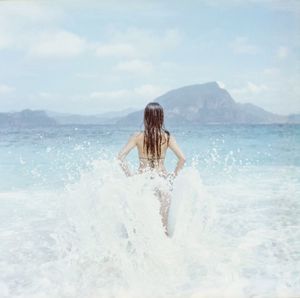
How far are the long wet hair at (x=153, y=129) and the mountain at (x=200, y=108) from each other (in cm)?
1860

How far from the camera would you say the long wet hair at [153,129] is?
378 cm

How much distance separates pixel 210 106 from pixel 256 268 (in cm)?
3107

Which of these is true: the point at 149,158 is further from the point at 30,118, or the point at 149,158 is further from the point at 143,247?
the point at 30,118

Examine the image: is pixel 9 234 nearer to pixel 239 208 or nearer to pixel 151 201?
pixel 151 201

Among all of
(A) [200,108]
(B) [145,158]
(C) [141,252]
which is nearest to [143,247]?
(C) [141,252]

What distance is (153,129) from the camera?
386cm

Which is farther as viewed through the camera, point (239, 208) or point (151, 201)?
point (239, 208)

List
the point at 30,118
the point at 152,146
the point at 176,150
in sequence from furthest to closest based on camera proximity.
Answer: the point at 30,118
the point at 176,150
the point at 152,146

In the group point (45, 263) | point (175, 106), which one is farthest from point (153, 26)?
point (175, 106)

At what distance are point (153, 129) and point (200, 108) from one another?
29999 millimetres

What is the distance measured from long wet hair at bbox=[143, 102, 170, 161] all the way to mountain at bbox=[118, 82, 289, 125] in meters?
18.6

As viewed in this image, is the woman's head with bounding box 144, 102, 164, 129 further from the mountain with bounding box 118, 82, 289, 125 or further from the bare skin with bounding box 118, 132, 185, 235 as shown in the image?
the mountain with bounding box 118, 82, 289, 125

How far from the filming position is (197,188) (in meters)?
4.29

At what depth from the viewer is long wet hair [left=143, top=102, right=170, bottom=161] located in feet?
12.4
